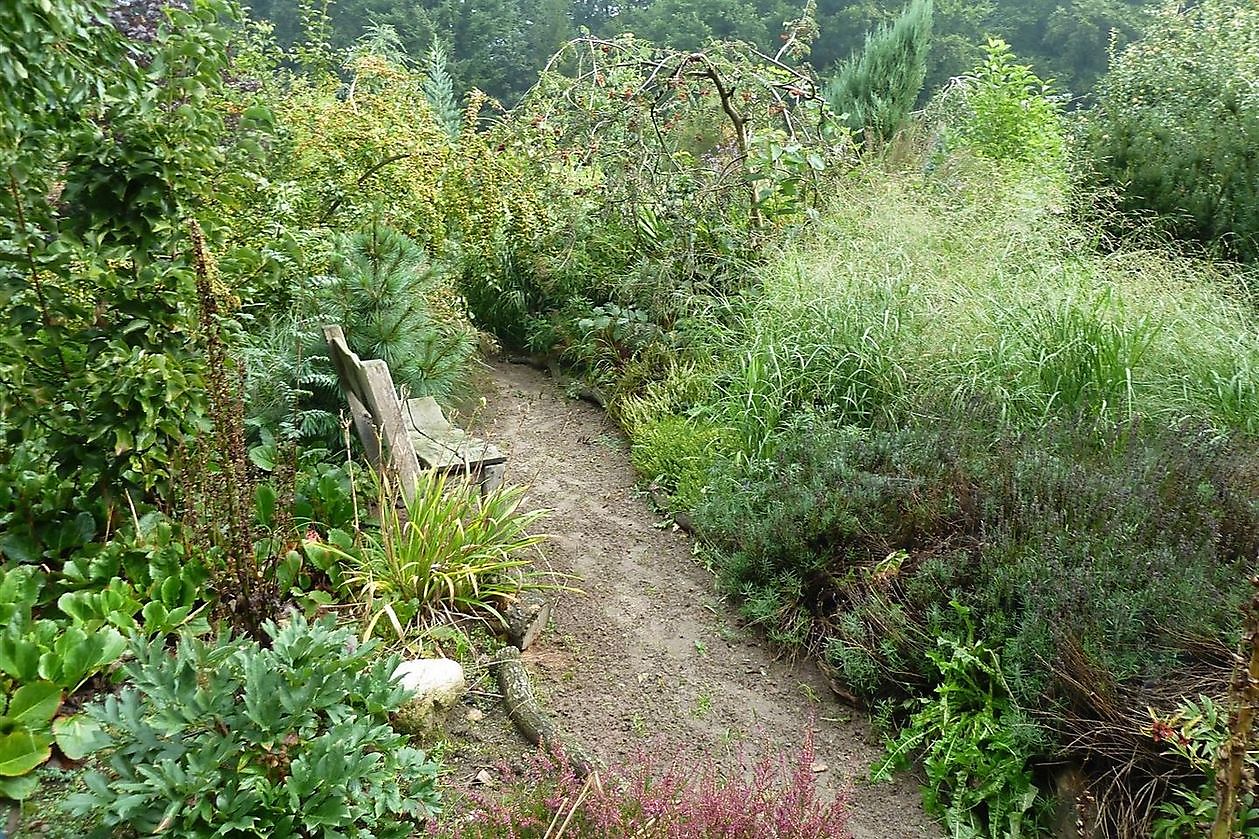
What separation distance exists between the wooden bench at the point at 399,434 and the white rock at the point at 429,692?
94 centimetres

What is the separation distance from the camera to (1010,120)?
355 inches

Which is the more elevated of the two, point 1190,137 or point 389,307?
point 1190,137

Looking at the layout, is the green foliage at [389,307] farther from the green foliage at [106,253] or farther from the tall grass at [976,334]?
the green foliage at [106,253]

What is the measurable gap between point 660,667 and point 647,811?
1.32 meters

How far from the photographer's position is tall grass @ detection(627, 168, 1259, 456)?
4.20 meters

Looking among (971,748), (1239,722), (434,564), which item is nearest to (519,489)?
(434,564)

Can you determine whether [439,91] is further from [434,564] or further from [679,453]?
[434,564]

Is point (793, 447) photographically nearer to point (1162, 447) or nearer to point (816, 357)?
point (816, 357)

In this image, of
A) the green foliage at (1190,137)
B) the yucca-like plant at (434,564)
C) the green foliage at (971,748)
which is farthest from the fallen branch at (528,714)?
the green foliage at (1190,137)

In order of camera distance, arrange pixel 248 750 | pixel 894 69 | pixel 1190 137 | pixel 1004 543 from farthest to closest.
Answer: pixel 894 69 < pixel 1190 137 < pixel 1004 543 < pixel 248 750

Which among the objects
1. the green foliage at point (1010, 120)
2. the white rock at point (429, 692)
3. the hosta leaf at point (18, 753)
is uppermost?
the green foliage at point (1010, 120)

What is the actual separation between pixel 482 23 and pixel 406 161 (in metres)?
10.9

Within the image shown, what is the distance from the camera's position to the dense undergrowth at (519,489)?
2.37 meters

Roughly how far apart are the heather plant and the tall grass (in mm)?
2304
